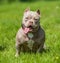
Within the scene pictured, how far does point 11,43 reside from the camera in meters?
8.77

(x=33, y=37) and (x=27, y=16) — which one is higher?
(x=27, y=16)

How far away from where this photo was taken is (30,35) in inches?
285

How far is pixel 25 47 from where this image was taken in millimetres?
7410

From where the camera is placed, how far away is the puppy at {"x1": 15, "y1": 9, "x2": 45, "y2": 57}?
7.08 m

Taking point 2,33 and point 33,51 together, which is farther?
point 2,33

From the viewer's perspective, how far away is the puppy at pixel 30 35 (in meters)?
7.08

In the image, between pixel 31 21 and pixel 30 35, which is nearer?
pixel 31 21

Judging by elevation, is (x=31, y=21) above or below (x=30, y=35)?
above

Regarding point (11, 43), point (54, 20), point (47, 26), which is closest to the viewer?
point (11, 43)

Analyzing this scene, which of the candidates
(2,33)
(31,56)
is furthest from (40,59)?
(2,33)

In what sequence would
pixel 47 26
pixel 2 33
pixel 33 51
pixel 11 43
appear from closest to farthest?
pixel 33 51
pixel 11 43
pixel 2 33
pixel 47 26

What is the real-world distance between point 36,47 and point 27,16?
0.80 m

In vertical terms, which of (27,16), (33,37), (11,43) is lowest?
(11,43)

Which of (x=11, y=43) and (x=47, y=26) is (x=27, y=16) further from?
(x=47, y=26)
